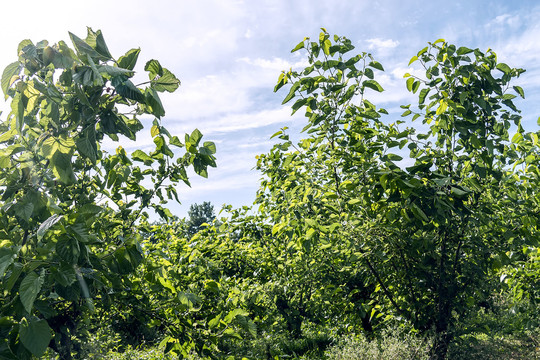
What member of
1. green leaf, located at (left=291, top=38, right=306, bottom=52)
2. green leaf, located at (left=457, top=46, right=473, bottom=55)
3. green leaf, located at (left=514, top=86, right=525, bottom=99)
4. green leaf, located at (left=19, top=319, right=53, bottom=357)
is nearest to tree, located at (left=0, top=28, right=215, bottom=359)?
green leaf, located at (left=19, top=319, right=53, bottom=357)

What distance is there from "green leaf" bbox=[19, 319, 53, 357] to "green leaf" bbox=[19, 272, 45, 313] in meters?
0.18

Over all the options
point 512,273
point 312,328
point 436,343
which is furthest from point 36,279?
point 312,328

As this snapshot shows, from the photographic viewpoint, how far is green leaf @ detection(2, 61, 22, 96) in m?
1.76

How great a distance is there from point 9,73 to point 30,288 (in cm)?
94

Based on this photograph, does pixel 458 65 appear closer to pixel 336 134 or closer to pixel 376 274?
pixel 336 134

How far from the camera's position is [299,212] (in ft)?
11.3

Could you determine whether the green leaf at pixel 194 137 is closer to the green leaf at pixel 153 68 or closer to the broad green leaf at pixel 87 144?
the green leaf at pixel 153 68

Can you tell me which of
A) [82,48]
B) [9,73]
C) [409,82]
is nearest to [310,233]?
[409,82]

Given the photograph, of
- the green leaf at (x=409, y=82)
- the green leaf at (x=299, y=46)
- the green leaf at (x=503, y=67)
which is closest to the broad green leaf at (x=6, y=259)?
the green leaf at (x=299, y=46)

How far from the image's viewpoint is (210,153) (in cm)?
256

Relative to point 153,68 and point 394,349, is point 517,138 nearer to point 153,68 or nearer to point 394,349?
point 394,349

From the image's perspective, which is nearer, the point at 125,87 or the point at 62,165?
the point at 125,87

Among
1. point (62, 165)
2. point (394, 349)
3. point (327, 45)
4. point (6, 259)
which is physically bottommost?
point (394, 349)

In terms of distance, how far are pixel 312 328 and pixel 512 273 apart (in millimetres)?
3829
